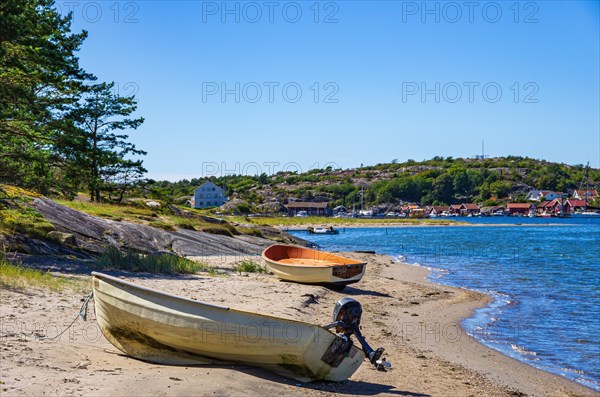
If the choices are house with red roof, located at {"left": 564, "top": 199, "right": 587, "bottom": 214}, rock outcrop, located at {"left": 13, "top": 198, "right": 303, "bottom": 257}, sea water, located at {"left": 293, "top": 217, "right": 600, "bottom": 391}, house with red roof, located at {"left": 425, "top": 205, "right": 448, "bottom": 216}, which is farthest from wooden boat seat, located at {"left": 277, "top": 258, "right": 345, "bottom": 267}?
house with red roof, located at {"left": 564, "top": 199, "right": 587, "bottom": 214}

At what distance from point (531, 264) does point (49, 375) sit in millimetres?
34130

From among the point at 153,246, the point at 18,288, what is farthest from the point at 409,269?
the point at 18,288

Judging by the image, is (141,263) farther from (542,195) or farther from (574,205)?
(542,195)

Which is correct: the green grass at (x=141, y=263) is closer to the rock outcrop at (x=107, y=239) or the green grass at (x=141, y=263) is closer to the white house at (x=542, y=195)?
the rock outcrop at (x=107, y=239)

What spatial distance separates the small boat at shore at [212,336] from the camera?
890cm

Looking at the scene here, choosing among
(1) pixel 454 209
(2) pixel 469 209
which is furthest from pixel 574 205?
(1) pixel 454 209

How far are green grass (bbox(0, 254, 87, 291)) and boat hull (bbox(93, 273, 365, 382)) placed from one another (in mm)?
4207

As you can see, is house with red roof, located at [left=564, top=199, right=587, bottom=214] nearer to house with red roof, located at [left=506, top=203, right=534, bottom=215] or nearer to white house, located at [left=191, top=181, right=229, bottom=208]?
house with red roof, located at [left=506, top=203, right=534, bottom=215]

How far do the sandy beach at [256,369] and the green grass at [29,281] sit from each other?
1.51 feet

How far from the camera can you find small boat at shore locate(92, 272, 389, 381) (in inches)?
350

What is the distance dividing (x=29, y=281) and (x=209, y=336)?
6.32 meters

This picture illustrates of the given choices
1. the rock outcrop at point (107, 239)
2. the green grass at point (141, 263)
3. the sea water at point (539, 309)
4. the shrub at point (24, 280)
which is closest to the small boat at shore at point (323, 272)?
the green grass at point (141, 263)

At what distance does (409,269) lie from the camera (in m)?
32.6

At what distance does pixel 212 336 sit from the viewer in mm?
8906
